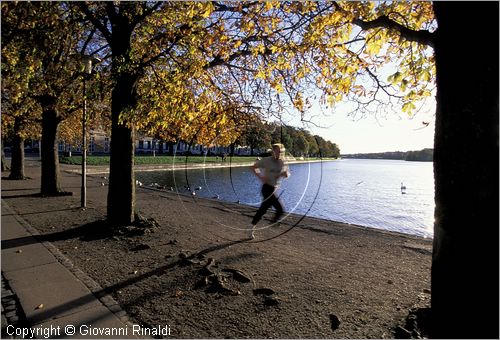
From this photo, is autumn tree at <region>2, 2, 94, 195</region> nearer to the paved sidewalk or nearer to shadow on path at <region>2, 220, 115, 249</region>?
shadow on path at <region>2, 220, 115, 249</region>

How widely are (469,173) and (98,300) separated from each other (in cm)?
500

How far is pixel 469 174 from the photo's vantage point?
279 centimetres

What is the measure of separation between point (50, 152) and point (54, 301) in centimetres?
1290

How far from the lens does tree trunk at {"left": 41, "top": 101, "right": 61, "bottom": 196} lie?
15.7 meters

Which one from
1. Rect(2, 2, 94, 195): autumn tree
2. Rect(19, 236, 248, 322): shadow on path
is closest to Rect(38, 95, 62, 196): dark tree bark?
Rect(2, 2, 94, 195): autumn tree

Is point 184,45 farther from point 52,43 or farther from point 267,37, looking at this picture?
point 52,43

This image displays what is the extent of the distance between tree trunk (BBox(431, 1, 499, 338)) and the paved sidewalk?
11.8 feet

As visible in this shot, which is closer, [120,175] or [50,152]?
[120,175]

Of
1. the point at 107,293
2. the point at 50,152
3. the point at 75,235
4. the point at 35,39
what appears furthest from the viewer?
the point at 50,152

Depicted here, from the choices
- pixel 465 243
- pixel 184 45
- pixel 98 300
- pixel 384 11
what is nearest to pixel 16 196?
pixel 184 45

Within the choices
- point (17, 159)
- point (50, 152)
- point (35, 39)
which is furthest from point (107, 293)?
point (17, 159)

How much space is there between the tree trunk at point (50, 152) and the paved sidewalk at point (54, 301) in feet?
31.2

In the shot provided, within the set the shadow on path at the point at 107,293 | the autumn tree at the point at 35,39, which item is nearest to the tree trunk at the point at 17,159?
the autumn tree at the point at 35,39

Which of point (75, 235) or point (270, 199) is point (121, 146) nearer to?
point (75, 235)
